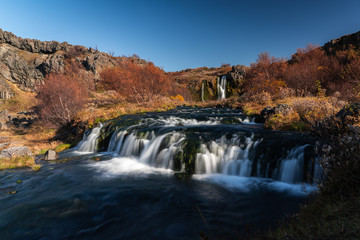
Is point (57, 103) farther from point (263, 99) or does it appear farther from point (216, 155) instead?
point (263, 99)

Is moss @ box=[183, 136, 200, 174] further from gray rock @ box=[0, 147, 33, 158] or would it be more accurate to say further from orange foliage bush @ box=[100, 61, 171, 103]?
orange foliage bush @ box=[100, 61, 171, 103]

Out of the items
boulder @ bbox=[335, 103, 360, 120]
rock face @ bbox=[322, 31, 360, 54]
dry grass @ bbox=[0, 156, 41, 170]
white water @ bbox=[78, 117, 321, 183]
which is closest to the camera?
boulder @ bbox=[335, 103, 360, 120]

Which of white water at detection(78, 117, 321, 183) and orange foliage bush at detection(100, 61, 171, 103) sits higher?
orange foliage bush at detection(100, 61, 171, 103)

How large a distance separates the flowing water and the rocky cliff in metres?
44.2

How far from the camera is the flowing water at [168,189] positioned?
3711 mm

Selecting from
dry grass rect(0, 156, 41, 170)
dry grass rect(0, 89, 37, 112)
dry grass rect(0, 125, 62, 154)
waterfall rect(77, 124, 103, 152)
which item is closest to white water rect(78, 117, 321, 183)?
waterfall rect(77, 124, 103, 152)

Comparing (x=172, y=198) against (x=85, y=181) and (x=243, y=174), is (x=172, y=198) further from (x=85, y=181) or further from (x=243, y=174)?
(x=85, y=181)

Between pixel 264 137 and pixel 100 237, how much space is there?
6.73 meters

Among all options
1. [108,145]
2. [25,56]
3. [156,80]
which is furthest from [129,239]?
[25,56]

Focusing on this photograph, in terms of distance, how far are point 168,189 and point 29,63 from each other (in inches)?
2963

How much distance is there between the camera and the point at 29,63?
5747 cm

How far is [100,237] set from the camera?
11.3ft

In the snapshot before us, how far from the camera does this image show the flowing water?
371 centimetres

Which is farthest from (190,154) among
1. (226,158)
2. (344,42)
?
(344,42)
